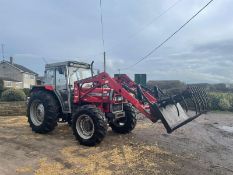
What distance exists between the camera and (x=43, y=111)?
37.1 ft

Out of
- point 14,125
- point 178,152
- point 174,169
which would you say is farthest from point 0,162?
point 14,125

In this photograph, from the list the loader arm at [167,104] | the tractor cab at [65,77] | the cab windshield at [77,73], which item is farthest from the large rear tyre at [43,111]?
the loader arm at [167,104]

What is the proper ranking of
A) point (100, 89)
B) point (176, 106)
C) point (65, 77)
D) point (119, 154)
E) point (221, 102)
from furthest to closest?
1. point (221, 102)
2. point (65, 77)
3. point (100, 89)
4. point (176, 106)
5. point (119, 154)

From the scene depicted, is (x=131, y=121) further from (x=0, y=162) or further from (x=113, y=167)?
(x=0, y=162)

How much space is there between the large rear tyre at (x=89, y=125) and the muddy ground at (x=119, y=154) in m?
0.27

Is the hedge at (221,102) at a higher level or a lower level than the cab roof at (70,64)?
lower

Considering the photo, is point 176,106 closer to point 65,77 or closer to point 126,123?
point 126,123

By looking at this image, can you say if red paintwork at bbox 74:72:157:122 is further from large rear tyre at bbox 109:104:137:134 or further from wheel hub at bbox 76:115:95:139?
wheel hub at bbox 76:115:95:139

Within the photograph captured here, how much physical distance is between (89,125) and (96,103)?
1219 millimetres

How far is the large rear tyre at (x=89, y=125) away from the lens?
9.03 metres

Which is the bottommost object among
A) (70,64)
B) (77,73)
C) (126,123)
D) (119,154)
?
(119,154)

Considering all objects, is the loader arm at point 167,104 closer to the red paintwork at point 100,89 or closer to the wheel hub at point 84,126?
the red paintwork at point 100,89

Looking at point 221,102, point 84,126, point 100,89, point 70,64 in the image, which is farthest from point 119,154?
point 221,102

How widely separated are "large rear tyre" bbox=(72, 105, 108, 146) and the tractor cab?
1321 mm
